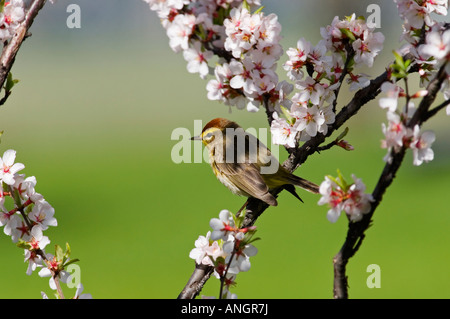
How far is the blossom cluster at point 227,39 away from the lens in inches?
75.8

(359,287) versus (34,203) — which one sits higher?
(359,287)

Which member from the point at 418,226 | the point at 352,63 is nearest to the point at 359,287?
the point at 418,226

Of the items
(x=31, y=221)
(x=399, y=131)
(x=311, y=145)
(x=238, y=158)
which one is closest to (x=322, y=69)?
(x=311, y=145)

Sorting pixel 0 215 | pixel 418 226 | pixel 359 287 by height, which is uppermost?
pixel 418 226

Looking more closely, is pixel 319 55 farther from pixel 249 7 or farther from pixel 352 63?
pixel 249 7

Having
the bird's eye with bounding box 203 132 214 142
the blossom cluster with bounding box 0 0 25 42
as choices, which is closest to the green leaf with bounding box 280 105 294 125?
the blossom cluster with bounding box 0 0 25 42

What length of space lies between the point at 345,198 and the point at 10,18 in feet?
4.72

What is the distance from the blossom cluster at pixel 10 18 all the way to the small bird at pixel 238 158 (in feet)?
5.23

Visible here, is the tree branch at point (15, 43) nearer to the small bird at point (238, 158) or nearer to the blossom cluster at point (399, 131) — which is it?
the blossom cluster at point (399, 131)

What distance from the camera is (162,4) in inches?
75.9

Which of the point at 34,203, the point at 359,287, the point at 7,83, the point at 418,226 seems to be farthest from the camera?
the point at 418,226

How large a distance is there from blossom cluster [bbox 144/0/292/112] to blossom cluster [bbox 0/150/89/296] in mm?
724

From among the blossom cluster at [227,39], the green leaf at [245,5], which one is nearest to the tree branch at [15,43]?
the blossom cluster at [227,39]
